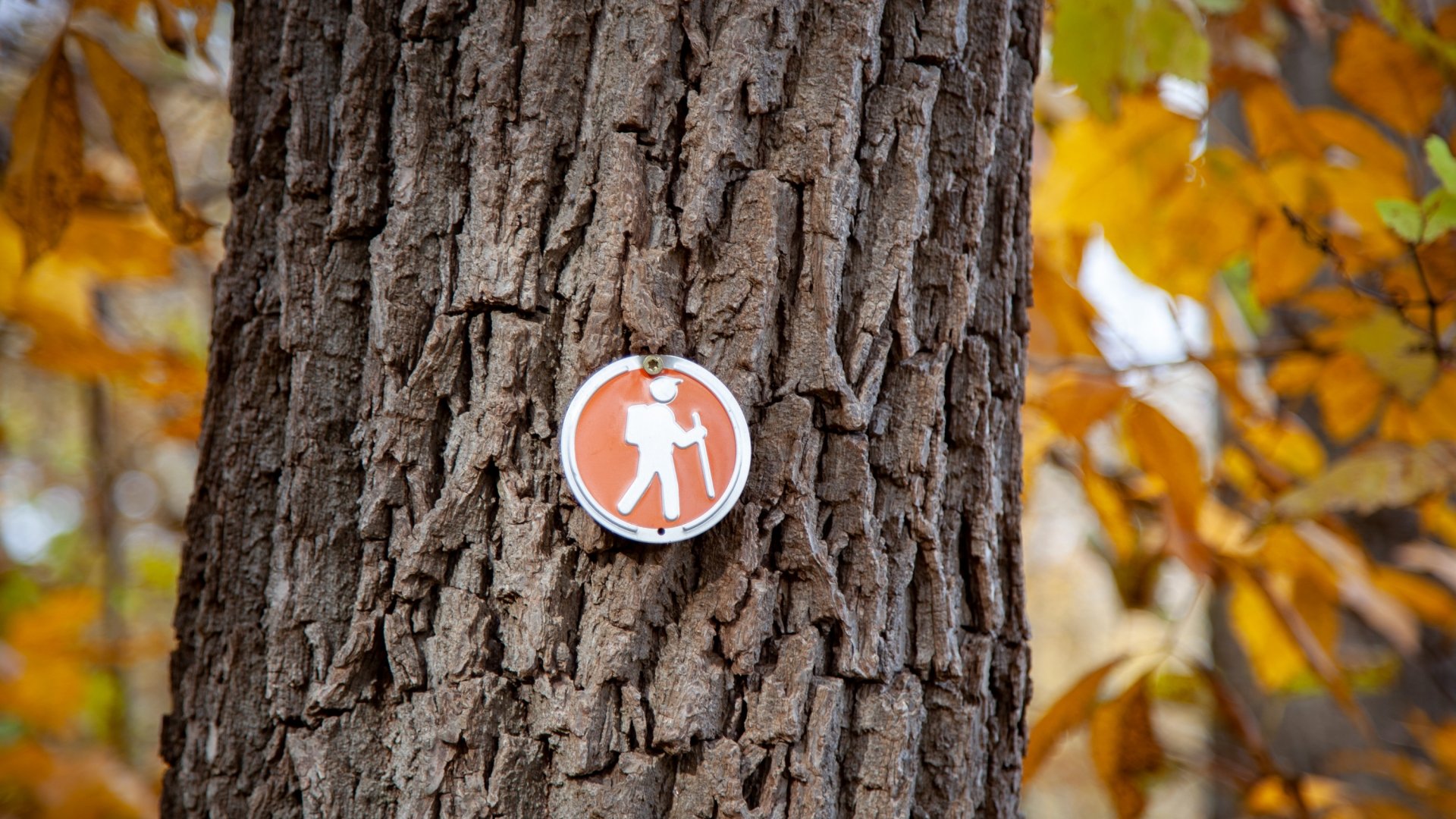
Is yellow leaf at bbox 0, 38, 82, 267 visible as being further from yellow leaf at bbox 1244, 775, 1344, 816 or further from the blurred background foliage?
yellow leaf at bbox 1244, 775, 1344, 816

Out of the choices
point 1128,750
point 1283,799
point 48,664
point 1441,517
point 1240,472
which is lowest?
point 48,664

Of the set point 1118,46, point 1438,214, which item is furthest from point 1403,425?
point 1118,46

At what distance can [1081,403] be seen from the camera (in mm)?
1494

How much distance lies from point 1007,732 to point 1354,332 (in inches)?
41.3

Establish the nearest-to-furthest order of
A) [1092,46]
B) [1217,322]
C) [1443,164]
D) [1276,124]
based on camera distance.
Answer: [1443,164] → [1092,46] → [1276,124] → [1217,322]

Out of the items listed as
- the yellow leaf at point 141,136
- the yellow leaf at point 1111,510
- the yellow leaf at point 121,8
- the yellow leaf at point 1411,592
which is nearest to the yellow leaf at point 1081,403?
the yellow leaf at point 1111,510

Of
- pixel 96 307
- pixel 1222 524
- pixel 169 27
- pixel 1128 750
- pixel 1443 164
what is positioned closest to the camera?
pixel 1443 164

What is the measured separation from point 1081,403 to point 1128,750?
0.65 m

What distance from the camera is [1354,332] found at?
59.1 inches

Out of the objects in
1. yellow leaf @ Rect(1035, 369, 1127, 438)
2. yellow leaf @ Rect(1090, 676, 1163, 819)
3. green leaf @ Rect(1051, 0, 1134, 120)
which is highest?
green leaf @ Rect(1051, 0, 1134, 120)

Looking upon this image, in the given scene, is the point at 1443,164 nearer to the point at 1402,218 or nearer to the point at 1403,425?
the point at 1402,218

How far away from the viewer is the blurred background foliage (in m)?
1.37

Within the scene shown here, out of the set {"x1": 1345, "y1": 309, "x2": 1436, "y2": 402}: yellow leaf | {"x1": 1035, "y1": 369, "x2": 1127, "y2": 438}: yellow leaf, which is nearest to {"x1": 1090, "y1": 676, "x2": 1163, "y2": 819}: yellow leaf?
{"x1": 1035, "y1": 369, "x2": 1127, "y2": 438}: yellow leaf

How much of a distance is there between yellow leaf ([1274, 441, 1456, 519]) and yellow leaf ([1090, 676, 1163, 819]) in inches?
16.5
